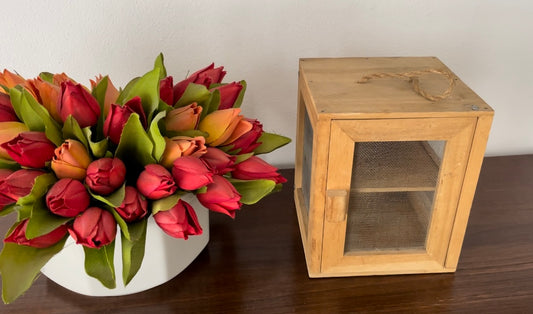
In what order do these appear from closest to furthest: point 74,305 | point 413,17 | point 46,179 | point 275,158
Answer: point 46,179 → point 74,305 → point 413,17 → point 275,158

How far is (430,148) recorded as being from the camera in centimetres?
65

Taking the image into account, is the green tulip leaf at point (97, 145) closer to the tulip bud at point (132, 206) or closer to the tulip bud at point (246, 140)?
the tulip bud at point (132, 206)

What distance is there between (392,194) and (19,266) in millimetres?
484

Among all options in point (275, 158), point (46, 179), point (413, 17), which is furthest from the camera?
point (275, 158)

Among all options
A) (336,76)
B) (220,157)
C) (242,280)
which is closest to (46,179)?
(220,157)

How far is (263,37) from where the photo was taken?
0.87 m

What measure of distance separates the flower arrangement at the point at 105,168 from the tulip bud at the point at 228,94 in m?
0.04

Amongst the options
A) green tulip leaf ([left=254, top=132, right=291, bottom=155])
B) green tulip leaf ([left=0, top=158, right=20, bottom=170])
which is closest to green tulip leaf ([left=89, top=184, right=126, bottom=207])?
green tulip leaf ([left=0, top=158, right=20, bottom=170])

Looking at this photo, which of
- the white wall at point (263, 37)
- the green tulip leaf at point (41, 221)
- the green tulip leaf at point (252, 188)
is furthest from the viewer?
the white wall at point (263, 37)

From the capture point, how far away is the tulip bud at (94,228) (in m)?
0.50

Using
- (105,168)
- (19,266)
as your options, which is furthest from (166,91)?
(19,266)

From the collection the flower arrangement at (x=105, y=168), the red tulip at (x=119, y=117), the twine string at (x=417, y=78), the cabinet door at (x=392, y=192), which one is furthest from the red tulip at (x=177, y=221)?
the twine string at (x=417, y=78)

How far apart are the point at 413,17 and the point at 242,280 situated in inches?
22.1

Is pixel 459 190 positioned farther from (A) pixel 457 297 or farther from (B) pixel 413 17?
(B) pixel 413 17
